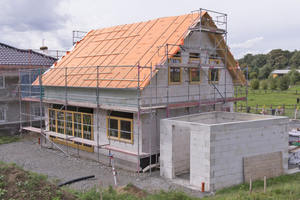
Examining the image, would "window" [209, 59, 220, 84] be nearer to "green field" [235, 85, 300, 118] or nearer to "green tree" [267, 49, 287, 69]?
"green field" [235, 85, 300, 118]

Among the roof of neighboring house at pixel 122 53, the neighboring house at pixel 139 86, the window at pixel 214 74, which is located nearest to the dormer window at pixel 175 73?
the neighboring house at pixel 139 86

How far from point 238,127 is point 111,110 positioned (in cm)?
672

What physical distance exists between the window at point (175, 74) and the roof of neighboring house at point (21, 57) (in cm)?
1386

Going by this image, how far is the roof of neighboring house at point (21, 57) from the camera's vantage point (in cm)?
2311

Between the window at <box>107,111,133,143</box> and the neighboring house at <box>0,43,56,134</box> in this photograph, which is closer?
the window at <box>107,111,133,143</box>

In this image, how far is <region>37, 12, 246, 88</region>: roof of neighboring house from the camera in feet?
49.6

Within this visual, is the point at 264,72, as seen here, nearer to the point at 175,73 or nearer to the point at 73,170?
the point at 175,73

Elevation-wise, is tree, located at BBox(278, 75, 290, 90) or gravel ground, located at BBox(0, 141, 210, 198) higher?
tree, located at BBox(278, 75, 290, 90)

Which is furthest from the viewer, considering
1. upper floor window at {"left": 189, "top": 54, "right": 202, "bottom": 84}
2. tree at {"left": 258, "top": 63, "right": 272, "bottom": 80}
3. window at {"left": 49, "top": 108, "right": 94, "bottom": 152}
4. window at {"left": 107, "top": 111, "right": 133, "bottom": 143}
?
tree at {"left": 258, "top": 63, "right": 272, "bottom": 80}

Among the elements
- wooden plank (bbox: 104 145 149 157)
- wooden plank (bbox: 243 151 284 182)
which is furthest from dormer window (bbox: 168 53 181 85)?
wooden plank (bbox: 243 151 284 182)

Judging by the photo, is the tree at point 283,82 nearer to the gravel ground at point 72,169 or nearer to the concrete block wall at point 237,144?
the concrete block wall at point 237,144

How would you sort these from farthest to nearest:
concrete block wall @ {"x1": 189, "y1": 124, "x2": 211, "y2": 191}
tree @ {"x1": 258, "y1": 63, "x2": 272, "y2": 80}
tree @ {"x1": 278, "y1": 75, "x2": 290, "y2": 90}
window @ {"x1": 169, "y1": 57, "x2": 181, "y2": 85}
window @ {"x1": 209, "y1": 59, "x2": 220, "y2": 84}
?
tree @ {"x1": 258, "y1": 63, "x2": 272, "y2": 80} → tree @ {"x1": 278, "y1": 75, "x2": 290, "y2": 90} → window @ {"x1": 209, "y1": 59, "x2": 220, "y2": 84} → window @ {"x1": 169, "y1": 57, "x2": 181, "y2": 85} → concrete block wall @ {"x1": 189, "y1": 124, "x2": 211, "y2": 191}

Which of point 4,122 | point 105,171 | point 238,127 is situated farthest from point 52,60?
point 238,127

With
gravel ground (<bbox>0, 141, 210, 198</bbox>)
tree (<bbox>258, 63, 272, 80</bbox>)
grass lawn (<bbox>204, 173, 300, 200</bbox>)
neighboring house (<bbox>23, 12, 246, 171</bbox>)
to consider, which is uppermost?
tree (<bbox>258, 63, 272, 80</bbox>)
